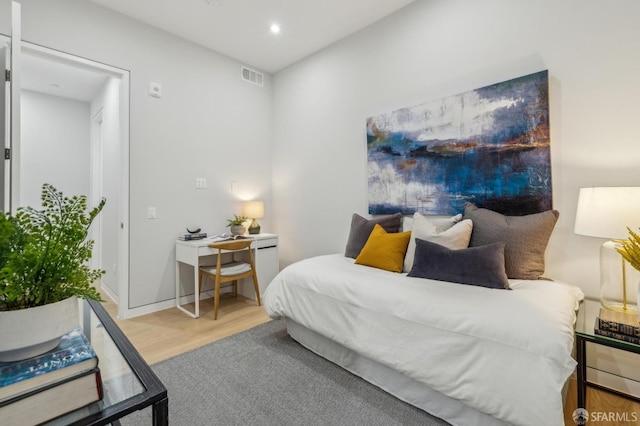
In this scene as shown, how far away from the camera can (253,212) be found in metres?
3.69

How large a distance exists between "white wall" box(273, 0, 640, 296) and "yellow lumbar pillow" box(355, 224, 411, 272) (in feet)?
2.40

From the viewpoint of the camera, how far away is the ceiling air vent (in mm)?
3877

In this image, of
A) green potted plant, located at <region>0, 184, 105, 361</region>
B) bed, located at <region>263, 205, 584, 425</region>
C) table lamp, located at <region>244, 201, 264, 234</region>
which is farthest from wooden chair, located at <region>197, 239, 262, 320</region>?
green potted plant, located at <region>0, 184, 105, 361</region>

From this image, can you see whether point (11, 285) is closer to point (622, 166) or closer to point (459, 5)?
point (622, 166)

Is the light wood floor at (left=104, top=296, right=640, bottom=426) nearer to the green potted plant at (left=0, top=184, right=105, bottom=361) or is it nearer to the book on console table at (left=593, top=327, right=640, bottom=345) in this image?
the book on console table at (left=593, top=327, right=640, bottom=345)

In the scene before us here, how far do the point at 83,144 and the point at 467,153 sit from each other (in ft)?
17.6

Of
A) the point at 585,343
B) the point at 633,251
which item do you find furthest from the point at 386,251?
the point at 633,251

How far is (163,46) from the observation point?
319 cm

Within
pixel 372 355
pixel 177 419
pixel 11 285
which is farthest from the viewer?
pixel 372 355

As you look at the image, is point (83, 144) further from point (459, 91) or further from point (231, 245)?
point (459, 91)

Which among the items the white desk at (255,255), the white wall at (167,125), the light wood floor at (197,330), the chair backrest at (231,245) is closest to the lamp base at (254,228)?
the white desk at (255,255)

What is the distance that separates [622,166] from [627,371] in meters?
1.21

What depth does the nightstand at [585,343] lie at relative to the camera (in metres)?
1.30

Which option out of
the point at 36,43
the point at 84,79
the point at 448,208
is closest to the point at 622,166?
the point at 448,208
